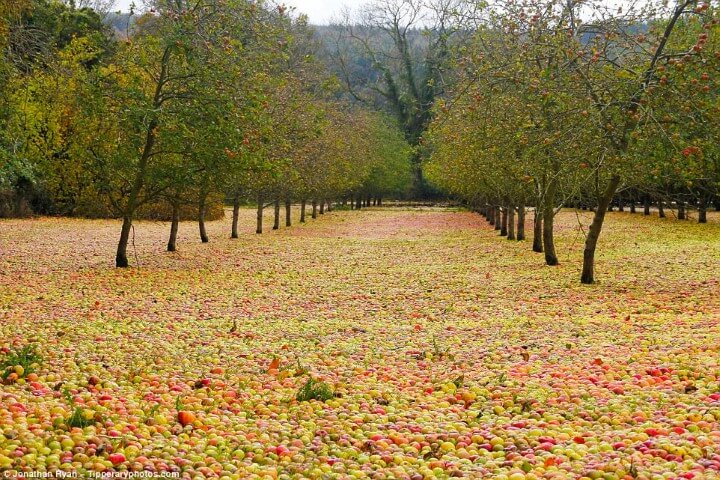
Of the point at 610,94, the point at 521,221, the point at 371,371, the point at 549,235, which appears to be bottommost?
the point at 371,371

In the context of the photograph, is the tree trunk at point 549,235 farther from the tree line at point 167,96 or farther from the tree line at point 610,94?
the tree line at point 167,96

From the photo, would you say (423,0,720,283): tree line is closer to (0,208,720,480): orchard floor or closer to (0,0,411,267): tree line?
(0,208,720,480): orchard floor

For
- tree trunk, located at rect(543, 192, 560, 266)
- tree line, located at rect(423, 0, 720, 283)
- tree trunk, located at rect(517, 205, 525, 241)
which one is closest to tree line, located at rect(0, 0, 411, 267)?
tree line, located at rect(423, 0, 720, 283)

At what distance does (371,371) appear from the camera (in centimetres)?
775

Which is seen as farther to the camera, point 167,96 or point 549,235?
point 549,235

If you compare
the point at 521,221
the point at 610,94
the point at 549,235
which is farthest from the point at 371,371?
the point at 521,221

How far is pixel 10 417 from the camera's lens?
5.38 meters

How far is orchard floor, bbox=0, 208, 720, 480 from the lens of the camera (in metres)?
4.91

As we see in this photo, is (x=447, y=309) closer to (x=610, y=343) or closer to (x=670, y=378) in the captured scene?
(x=610, y=343)

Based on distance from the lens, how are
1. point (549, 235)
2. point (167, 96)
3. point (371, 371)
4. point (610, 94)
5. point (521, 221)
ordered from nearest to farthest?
point (371, 371) < point (610, 94) < point (167, 96) < point (549, 235) < point (521, 221)

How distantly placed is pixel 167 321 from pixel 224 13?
7210 mm

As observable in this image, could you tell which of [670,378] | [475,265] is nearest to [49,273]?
[475,265]

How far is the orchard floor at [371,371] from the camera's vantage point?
491cm

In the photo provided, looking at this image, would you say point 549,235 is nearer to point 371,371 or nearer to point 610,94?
point 610,94
